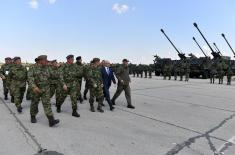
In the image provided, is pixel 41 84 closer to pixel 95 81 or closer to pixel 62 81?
pixel 62 81

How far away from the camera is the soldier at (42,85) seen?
264 inches

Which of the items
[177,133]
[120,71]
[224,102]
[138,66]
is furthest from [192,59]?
[177,133]

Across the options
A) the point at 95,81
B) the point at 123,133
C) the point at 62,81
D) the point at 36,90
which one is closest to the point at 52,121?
the point at 36,90

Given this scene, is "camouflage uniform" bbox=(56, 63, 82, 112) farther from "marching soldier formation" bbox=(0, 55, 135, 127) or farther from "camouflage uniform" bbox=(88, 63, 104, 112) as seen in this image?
"camouflage uniform" bbox=(88, 63, 104, 112)

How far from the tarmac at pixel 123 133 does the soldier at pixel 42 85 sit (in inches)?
14.3

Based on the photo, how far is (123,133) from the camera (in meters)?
6.38

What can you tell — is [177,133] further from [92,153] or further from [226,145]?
[92,153]

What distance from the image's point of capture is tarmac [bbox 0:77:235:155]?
525 centimetres

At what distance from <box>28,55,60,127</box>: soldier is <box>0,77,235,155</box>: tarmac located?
364mm

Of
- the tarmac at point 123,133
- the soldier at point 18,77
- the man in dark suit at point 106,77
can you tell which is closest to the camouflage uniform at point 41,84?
the tarmac at point 123,133

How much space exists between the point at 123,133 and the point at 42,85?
200 centimetres

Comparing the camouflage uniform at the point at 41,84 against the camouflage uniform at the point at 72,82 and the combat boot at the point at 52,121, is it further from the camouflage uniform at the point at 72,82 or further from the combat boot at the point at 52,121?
the camouflage uniform at the point at 72,82

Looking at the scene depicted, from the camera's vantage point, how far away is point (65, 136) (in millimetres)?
5984

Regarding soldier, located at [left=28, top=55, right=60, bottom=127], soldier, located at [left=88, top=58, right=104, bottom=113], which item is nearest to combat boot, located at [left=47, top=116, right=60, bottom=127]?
soldier, located at [left=28, top=55, right=60, bottom=127]
